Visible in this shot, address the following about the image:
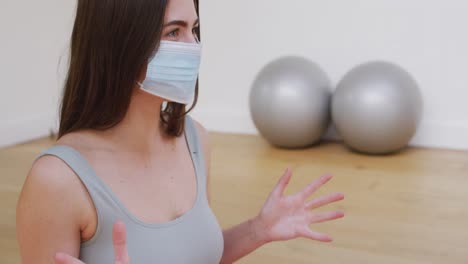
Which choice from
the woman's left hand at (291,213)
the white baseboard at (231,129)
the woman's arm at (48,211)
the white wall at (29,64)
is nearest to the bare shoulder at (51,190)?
the woman's arm at (48,211)

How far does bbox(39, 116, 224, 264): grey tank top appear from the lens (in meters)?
0.97

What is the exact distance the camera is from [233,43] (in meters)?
4.02

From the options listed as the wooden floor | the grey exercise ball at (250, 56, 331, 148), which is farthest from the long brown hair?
the grey exercise ball at (250, 56, 331, 148)

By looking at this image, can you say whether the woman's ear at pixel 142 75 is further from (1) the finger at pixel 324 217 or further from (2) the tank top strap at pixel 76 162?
(1) the finger at pixel 324 217

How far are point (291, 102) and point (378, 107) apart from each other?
484 millimetres

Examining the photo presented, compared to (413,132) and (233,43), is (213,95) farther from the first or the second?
(413,132)

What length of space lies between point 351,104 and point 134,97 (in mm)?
2324

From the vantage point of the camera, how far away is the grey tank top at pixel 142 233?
97cm

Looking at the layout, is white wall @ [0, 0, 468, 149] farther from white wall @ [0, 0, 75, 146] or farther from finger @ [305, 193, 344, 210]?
finger @ [305, 193, 344, 210]

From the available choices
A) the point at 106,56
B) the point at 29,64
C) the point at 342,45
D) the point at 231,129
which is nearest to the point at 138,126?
the point at 106,56

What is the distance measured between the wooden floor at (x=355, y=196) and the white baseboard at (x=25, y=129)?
0.34ft

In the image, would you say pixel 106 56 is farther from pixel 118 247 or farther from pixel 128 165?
pixel 118 247

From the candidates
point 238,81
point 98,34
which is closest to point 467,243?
point 98,34

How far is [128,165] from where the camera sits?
3.58 feet
